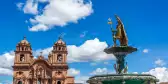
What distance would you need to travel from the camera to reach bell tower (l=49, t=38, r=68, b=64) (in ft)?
290

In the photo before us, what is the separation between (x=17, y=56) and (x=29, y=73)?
4668 millimetres

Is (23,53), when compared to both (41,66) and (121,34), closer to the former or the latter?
(41,66)

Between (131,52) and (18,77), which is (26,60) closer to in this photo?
(18,77)

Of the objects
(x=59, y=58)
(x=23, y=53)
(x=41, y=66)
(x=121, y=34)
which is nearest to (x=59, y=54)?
(x=59, y=58)

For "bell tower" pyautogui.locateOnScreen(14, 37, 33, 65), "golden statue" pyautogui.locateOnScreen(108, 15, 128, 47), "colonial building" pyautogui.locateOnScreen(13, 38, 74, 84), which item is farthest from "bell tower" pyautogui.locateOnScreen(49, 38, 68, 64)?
"golden statue" pyautogui.locateOnScreen(108, 15, 128, 47)

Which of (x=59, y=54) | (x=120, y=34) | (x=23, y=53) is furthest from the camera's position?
(x=59, y=54)

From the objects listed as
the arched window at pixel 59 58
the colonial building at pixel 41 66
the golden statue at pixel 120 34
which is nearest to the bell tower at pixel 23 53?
the colonial building at pixel 41 66

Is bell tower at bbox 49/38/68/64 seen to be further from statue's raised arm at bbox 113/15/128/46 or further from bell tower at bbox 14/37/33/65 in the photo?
statue's raised arm at bbox 113/15/128/46

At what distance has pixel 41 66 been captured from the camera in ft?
291

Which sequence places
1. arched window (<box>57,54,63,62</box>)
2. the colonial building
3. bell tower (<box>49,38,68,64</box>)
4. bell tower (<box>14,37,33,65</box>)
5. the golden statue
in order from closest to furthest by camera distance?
the golden statue
the colonial building
bell tower (<box>14,37,33,65</box>)
bell tower (<box>49,38,68,64</box>)
arched window (<box>57,54,63,62</box>)

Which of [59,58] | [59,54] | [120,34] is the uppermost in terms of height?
[59,54]

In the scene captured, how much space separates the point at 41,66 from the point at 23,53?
4996mm

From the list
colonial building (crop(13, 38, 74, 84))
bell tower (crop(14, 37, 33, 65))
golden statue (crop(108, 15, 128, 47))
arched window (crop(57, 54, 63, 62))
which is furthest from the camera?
arched window (crop(57, 54, 63, 62))

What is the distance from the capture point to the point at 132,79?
66.9 ft
